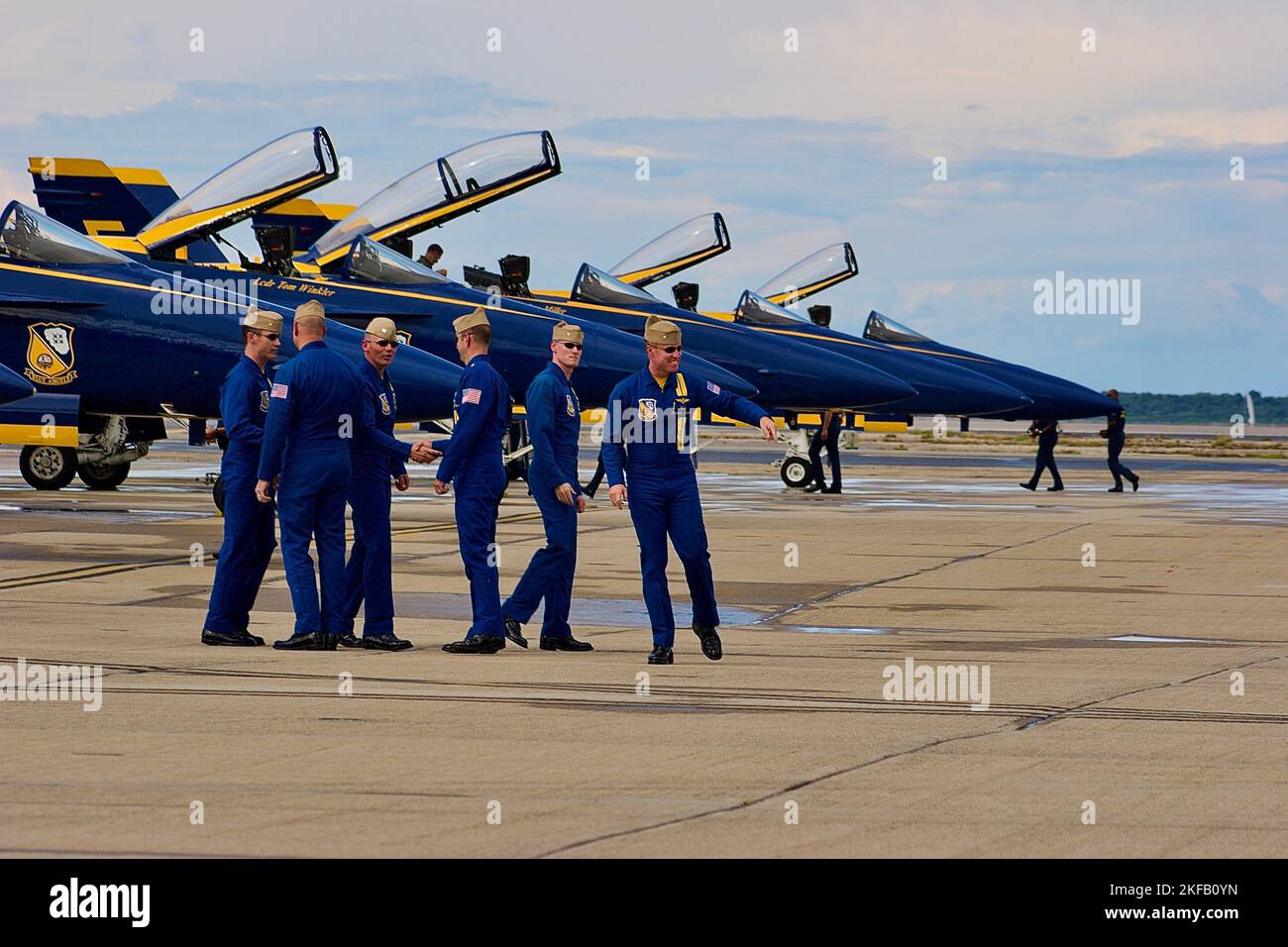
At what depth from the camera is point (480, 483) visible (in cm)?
1016

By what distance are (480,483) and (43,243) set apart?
34.6ft

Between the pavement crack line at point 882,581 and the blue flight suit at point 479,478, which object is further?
the pavement crack line at point 882,581

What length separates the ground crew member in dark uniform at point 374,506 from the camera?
10.3 meters

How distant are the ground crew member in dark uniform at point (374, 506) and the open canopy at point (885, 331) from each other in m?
23.1

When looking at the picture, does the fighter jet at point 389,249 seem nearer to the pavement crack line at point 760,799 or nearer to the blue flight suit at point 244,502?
the blue flight suit at point 244,502

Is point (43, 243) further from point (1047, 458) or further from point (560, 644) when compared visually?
point (1047, 458)

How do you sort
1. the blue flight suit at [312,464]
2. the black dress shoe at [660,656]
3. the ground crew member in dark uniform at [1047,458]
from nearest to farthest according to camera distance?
the black dress shoe at [660,656], the blue flight suit at [312,464], the ground crew member in dark uniform at [1047,458]

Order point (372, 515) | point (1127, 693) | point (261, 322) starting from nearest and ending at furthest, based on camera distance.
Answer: point (1127, 693) → point (372, 515) → point (261, 322)

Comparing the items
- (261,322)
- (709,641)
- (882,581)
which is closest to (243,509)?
(261,322)

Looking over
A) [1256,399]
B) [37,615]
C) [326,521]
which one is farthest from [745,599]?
[1256,399]

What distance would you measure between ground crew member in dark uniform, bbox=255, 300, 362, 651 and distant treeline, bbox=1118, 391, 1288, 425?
14311 cm

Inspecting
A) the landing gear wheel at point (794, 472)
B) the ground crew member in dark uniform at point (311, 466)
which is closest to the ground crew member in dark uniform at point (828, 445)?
the landing gear wheel at point (794, 472)

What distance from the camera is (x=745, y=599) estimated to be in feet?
43.4

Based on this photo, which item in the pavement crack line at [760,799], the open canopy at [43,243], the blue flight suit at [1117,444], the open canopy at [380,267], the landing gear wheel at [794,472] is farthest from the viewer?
the blue flight suit at [1117,444]
